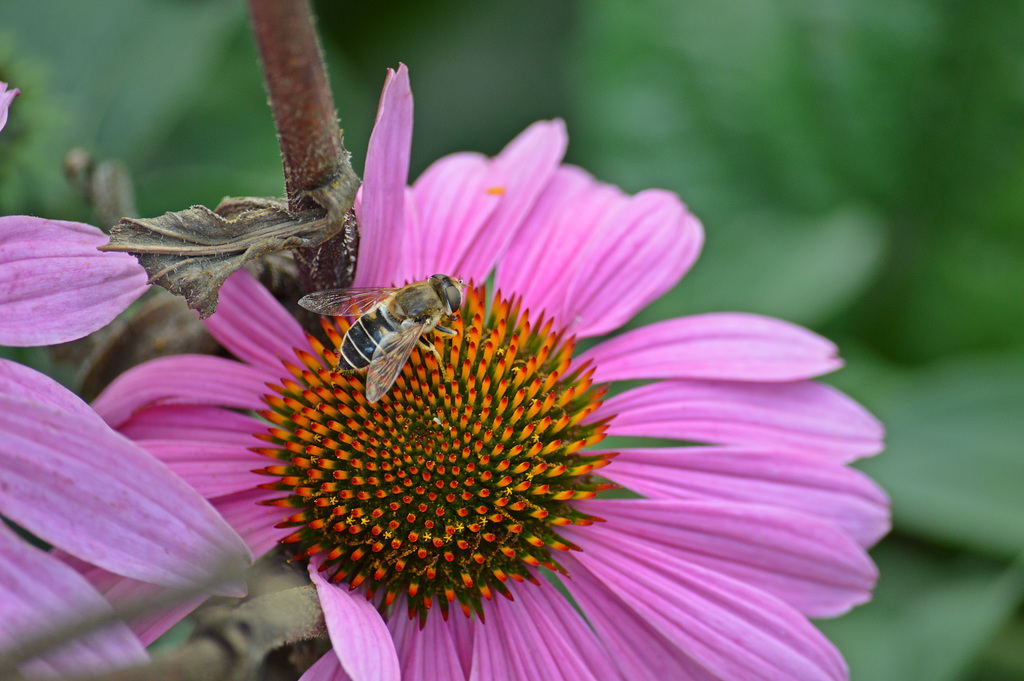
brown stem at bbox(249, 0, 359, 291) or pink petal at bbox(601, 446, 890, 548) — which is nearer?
brown stem at bbox(249, 0, 359, 291)

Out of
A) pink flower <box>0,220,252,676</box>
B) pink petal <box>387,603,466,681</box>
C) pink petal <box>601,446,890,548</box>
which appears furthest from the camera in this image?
pink petal <box>601,446,890,548</box>

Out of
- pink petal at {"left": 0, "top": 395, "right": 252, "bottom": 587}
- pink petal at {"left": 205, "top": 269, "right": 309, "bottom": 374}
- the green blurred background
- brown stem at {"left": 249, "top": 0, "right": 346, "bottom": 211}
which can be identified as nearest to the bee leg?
pink petal at {"left": 205, "top": 269, "right": 309, "bottom": 374}

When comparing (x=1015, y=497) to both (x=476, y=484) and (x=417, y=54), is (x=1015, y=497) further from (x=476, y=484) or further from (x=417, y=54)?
(x=417, y=54)

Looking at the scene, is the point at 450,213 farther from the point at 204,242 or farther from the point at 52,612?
the point at 52,612

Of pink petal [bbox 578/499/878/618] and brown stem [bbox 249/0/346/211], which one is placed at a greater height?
brown stem [bbox 249/0/346/211]

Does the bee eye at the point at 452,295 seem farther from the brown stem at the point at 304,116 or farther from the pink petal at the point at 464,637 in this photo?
the pink petal at the point at 464,637

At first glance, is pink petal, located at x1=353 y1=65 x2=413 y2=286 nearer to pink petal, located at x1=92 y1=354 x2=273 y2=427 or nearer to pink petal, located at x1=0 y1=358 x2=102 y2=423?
pink petal, located at x1=92 y1=354 x2=273 y2=427

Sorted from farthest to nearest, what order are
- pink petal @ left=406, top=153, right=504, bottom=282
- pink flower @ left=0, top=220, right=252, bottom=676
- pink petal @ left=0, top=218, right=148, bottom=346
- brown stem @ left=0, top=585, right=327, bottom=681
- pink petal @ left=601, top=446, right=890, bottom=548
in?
pink petal @ left=406, top=153, right=504, bottom=282 → pink petal @ left=601, top=446, right=890, bottom=548 → pink petal @ left=0, top=218, right=148, bottom=346 → pink flower @ left=0, top=220, right=252, bottom=676 → brown stem @ left=0, top=585, right=327, bottom=681

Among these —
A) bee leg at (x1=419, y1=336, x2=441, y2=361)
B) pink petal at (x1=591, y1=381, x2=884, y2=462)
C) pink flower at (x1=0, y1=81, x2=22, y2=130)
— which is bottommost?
pink petal at (x1=591, y1=381, x2=884, y2=462)
